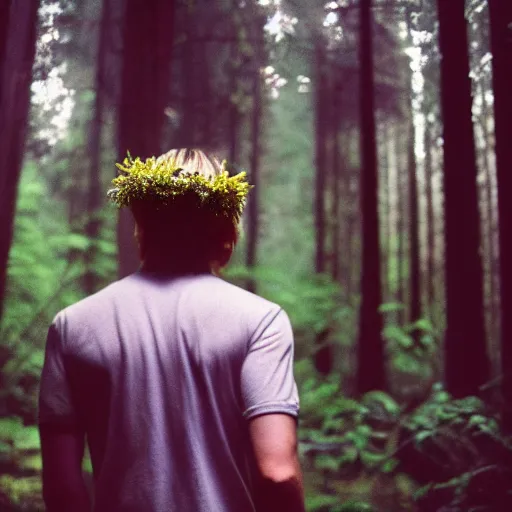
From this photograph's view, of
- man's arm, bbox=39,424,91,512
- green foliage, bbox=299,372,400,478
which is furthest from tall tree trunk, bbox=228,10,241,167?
man's arm, bbox=39,424,91,512

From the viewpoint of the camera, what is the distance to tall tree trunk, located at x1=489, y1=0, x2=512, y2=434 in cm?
340

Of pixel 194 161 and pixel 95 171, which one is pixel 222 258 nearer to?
pixel 194 161

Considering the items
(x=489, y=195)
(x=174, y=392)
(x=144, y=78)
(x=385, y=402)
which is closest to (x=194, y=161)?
(x=174, y=392)

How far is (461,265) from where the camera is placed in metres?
4.90

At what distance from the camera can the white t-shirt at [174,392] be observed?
1655mm

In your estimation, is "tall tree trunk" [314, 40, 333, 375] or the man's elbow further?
"tall tree trunk" [314, 40, 333, 375]

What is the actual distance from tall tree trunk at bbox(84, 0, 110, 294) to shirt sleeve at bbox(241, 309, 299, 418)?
6.31 metres

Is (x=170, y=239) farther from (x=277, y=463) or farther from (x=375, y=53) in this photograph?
(x=375, y=53)

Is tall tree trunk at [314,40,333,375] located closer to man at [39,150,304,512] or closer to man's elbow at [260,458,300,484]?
man at [39,150,304,512]

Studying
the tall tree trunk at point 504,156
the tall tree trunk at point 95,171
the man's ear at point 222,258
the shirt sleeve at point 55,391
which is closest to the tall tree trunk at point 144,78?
the tall tree trunk at point 95,171

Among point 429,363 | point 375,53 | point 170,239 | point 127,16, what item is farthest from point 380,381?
point 170,239

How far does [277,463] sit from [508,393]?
9.88 ft

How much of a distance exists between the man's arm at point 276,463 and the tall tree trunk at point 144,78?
154 inches

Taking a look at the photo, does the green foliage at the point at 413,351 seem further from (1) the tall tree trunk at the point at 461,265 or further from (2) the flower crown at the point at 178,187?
(2) the flower crown at the point at 178,187
